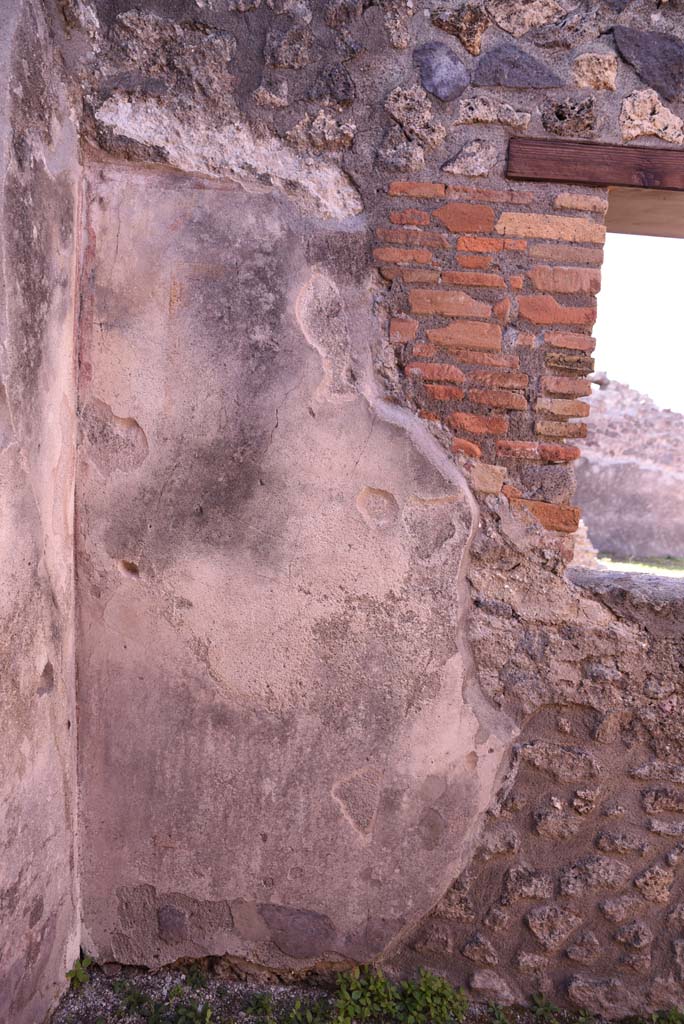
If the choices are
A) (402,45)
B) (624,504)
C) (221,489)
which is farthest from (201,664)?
(624,504)

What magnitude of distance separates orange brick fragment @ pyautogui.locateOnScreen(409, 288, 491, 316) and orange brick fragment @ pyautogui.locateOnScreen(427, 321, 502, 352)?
37mm

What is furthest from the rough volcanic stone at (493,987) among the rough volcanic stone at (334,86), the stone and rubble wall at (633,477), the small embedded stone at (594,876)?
the stone and rubble wall at (633,477)

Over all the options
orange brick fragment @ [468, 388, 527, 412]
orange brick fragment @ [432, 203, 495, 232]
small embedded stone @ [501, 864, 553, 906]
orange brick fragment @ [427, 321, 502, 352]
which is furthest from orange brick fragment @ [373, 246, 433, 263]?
small embedded stone @ [501, 864, 553, 906]

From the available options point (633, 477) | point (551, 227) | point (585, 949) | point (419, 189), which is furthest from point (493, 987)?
point (633, 477)

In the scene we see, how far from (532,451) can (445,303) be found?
523 mm

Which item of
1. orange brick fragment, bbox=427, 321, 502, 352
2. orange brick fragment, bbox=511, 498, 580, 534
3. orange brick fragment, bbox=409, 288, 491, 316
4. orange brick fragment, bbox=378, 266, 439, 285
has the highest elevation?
orange brick fragment, bbox=378, 266, 439, 285

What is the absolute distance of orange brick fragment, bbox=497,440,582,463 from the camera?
2.38 m

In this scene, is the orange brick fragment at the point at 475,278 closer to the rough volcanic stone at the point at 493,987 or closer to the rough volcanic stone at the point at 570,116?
the rough volcanic stone at the point at 570,116

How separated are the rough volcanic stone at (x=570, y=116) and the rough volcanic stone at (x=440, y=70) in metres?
0.27

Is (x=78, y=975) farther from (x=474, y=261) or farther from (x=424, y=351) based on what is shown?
(x=474, y=261)

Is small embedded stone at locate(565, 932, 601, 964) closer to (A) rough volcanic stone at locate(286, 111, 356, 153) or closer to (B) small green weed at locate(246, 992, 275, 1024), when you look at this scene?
(B) small green weed at locate(246, 992, 275, 1024)

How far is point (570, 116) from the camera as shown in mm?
2293

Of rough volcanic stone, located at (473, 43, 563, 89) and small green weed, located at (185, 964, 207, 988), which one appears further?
small green weed, located at (185, 964, 207, 988)

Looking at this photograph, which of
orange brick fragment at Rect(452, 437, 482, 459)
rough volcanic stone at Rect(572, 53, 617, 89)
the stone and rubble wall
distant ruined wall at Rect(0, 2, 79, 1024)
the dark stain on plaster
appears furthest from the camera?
the stone and rubble wall
